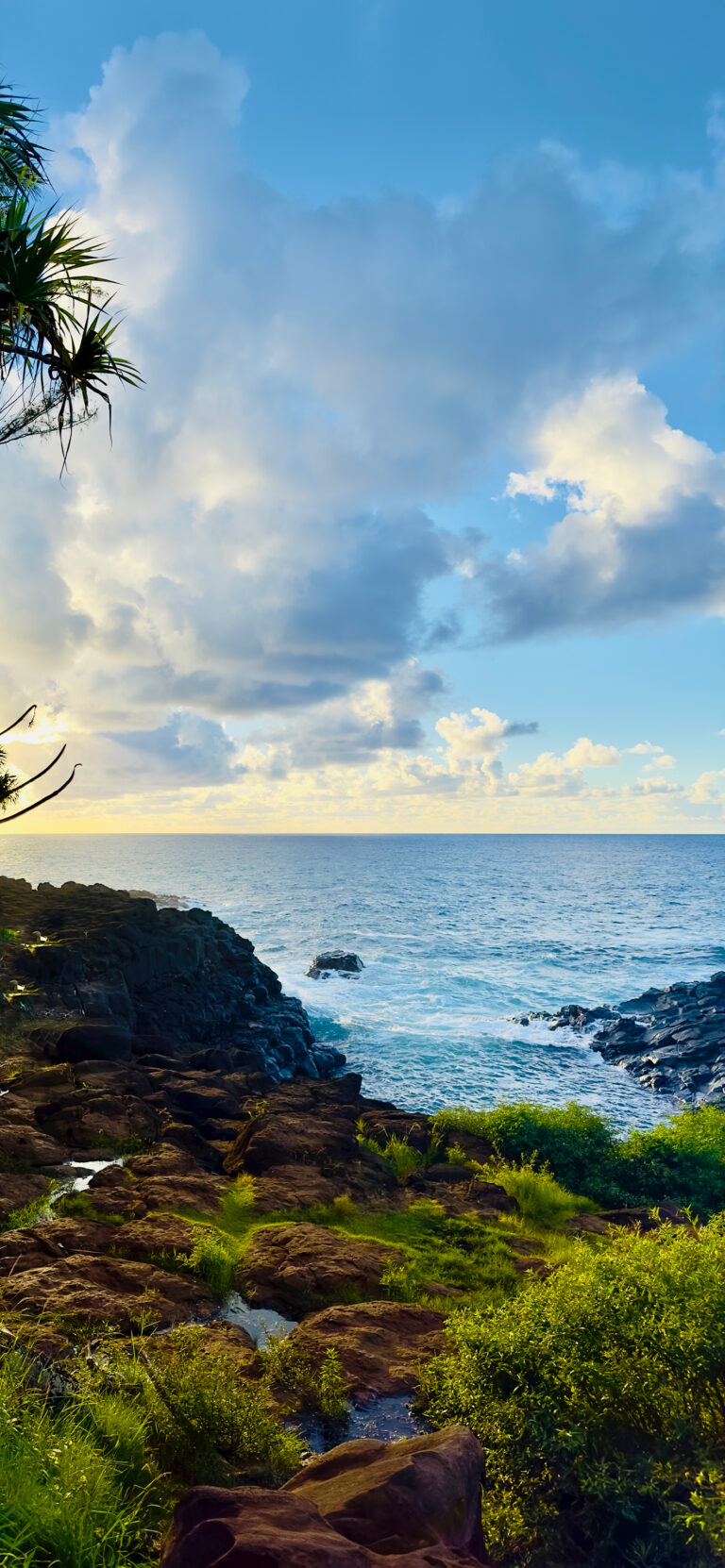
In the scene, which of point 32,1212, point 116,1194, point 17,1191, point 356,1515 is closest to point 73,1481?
point 356,1515

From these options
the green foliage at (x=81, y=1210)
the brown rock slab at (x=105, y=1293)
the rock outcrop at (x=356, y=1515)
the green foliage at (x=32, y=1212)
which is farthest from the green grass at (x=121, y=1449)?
the green foliage at (x=81, y=1210)

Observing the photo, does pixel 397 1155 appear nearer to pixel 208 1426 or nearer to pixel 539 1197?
pixel 539 1197

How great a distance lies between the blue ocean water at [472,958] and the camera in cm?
3866

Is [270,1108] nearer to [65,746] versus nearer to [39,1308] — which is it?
[39,1308]

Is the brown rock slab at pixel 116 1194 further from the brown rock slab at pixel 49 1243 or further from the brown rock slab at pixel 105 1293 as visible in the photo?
the brown rock slab at pixel 105 1293

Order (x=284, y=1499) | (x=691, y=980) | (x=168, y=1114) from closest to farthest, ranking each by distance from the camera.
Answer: (x=284, y=1499) → (x=168, y=1114) → (x=691, y=980)

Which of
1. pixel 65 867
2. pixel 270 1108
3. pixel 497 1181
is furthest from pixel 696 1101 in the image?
pixel 65 867

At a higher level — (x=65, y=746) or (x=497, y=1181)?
(x=65, y=746)

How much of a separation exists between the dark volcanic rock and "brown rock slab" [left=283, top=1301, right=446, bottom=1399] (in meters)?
15.0

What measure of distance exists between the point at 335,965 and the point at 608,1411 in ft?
184

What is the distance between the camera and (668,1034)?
44.3 meters

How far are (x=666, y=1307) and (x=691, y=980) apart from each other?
57.7 metres

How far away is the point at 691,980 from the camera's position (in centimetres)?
5922

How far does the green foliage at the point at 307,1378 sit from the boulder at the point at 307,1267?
89.1 inches
